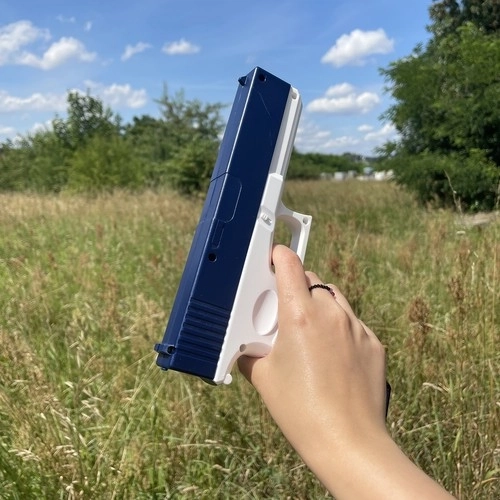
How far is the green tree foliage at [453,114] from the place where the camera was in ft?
27.2

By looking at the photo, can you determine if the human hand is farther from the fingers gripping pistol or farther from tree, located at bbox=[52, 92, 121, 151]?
tree, located at bbox=[52, 92, 121, 151]

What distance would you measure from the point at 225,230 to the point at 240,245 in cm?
5

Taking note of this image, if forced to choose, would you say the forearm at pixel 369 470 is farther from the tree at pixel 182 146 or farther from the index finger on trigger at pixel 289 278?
the tree at pixel 182 146

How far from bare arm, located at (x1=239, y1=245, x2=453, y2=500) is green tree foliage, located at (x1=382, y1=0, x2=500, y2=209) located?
7454 millimetres

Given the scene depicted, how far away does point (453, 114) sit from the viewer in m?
8.80

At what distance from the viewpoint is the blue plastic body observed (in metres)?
1.06

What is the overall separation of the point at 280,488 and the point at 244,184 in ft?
3.40

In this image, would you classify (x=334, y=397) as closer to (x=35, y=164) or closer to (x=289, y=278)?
(x=289, y=278)

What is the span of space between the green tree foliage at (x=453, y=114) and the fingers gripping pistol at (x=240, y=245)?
23.3ft

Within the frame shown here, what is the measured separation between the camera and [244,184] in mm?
1143

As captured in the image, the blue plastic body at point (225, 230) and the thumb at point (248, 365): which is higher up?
the blue plastic body at point (225, 230)

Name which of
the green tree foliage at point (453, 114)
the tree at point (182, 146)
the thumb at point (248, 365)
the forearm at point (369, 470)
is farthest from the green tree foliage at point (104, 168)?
the forearm at point (369, 470)

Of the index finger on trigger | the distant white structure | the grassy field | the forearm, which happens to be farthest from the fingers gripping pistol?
the distant white structure

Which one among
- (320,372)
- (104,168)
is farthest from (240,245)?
(104,168)
